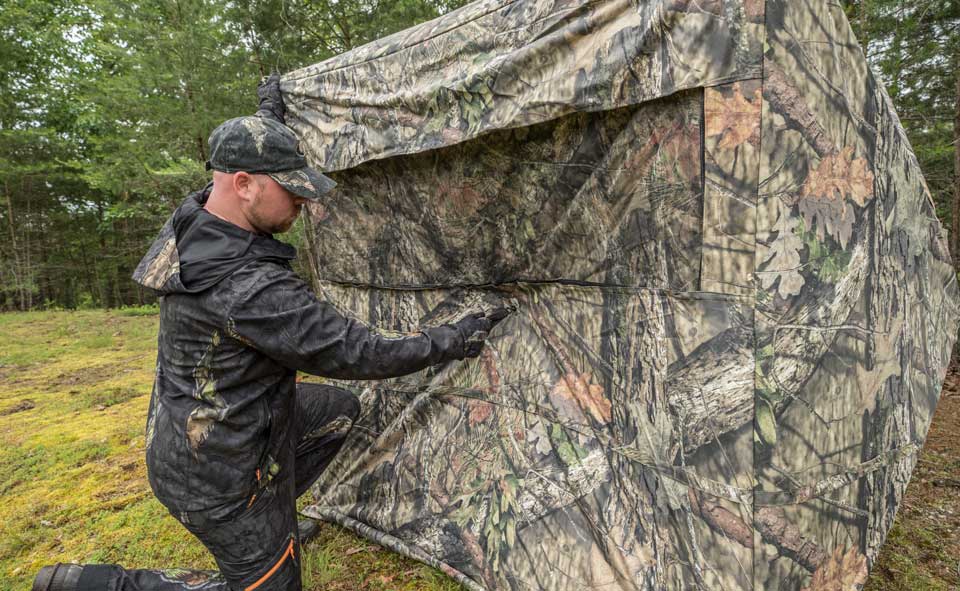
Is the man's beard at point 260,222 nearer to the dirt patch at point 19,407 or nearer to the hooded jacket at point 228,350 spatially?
the hooded jacket at point 228,350

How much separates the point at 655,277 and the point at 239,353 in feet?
5.72

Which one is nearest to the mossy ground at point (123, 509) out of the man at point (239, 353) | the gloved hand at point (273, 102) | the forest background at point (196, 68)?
the man at point (239, 353)

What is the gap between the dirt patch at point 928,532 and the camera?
255 cm

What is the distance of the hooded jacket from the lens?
199 cm

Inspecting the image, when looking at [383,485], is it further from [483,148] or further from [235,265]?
[483,148]

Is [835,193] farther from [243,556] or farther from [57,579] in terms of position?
[57,579]

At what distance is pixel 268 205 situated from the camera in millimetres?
2123

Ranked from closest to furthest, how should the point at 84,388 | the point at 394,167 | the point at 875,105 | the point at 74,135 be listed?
the point at 875,105, the point at 394,167, the point at 84,388, the point at 74,135

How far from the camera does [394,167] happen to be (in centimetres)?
265

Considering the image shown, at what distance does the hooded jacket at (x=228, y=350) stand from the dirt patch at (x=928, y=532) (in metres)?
2.70

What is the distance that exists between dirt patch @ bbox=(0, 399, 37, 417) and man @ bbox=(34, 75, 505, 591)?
4.90 meters

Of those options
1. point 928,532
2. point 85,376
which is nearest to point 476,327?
point 928,532

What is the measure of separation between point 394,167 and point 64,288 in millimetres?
23889

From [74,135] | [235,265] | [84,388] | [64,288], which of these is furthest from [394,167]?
[64,288]
